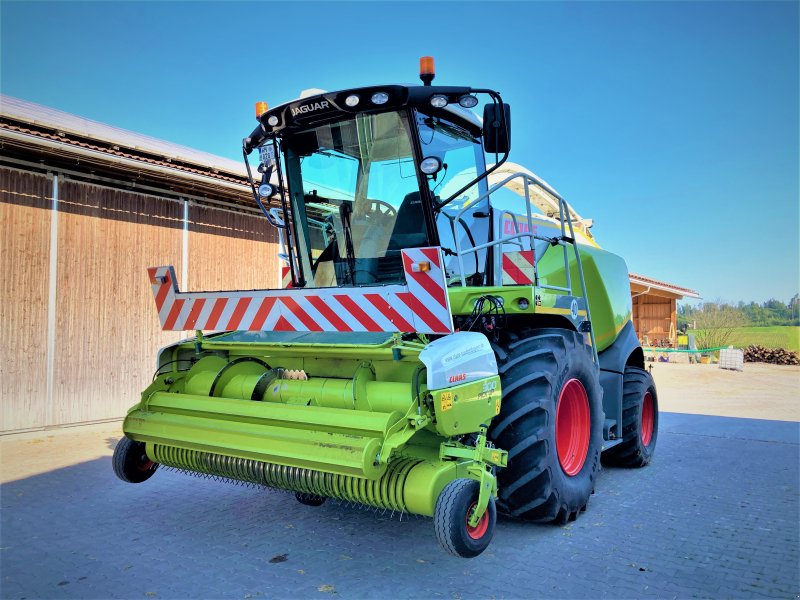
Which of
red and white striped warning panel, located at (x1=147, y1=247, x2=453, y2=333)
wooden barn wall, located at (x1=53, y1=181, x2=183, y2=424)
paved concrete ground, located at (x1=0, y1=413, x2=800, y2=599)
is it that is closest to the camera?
paved concrete ground, located at (x1=0, y1=413, x2=800, y2=599)

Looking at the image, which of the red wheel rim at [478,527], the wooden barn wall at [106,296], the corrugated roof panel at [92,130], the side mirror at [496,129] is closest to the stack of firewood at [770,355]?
the corrugated roof panel at [92,130]

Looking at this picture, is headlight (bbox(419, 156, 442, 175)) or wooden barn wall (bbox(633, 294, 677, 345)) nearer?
headlight (bbox(419, 156, 442, 175))

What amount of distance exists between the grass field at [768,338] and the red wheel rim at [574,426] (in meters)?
23.6

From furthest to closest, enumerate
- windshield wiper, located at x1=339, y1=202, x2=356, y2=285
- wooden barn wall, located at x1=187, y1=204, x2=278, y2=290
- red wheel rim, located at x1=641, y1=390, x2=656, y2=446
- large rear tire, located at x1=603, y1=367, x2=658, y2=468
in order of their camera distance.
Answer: wooden barn wall, located at x1=187, y1=204, x2=278, y2=290 → red wheel rim, located at x1=641, y1=390, x2=656, y2=446 → large rear tire, located at x1=603, y1=367, x2=658, y2=468 → windshield wiper, located at x1=339, y1=202, x2=356, y2=285

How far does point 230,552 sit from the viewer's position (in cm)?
369

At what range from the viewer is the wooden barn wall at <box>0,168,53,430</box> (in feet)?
24.1

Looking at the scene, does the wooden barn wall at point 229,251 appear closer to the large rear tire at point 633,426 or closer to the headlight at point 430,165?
the headlight at point 430,165

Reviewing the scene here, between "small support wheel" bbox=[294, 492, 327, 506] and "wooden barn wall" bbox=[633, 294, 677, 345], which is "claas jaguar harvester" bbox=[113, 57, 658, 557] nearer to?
"small support wheel" bbox=[294, 492, 327, 506]

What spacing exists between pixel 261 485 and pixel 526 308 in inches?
80.0

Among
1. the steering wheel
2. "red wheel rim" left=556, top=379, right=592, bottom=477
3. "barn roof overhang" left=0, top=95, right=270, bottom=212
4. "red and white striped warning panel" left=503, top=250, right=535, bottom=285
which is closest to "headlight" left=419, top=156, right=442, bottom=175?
the steering wheel

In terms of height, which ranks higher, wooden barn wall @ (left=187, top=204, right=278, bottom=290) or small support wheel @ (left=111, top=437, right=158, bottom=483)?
wooden barn wall @ (left=187, top=204, right=278, bottom=290)

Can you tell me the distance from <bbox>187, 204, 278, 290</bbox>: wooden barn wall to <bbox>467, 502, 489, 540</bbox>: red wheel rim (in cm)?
728

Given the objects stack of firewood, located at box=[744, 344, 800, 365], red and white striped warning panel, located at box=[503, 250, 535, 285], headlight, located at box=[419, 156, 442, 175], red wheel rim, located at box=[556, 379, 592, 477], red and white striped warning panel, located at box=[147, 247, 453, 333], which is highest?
headlight, located at box=[419, 156, 442, 175]

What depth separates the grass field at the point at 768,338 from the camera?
2500 cm
